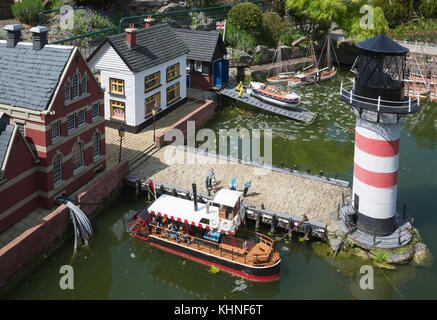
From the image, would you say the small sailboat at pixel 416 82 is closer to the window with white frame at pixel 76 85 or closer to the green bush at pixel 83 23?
the green bush at pixel 83 23

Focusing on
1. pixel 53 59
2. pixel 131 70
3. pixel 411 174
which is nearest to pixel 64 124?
pixel 53 59

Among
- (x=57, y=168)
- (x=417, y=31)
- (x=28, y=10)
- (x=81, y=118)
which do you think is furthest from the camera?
(x=417, y=31)

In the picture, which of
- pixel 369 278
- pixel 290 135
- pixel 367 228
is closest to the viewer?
pixel 369 278

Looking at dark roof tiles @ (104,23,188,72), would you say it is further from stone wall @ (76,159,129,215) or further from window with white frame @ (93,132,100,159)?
stone wall @ (76,159,129,215)

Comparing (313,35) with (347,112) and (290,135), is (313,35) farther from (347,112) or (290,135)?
(290,135)

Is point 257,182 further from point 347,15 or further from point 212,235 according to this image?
point 347,15

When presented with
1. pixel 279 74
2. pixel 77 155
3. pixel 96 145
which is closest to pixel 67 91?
pixel 77 155

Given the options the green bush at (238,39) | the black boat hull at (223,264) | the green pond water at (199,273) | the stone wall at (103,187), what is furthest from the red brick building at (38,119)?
the green bush at (238,39)
